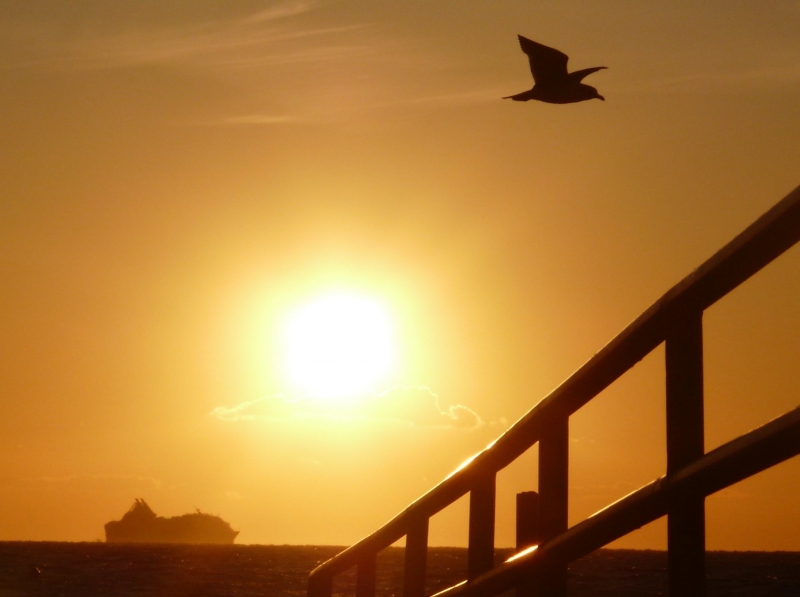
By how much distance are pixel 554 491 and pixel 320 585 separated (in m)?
2.01

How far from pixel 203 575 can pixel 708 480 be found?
101m

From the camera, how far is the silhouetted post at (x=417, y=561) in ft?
11.0

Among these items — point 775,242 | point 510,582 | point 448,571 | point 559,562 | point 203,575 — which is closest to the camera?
point 775,242

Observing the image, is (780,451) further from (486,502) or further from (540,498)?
(486,502)

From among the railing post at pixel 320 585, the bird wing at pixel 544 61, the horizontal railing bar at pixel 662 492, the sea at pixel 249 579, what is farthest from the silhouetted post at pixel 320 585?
the sea at pixel 249 579

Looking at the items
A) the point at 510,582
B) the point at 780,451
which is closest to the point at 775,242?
the point at 780,451

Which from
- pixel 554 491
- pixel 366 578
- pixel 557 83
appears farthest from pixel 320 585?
pixel 557 83

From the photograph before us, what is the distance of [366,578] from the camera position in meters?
3.98

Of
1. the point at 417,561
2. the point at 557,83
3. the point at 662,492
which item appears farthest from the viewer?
the point at 557,83

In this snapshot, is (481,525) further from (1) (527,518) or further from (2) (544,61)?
(2) (544,61)

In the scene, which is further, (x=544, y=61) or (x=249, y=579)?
(x=249, y=579)

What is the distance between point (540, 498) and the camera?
8.68ft

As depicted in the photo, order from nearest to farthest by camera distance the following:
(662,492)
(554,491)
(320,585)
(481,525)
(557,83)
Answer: (662,492)
(554,491)
(481,525)
(320,585)
(557,83)

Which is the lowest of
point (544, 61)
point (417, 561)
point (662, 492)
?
point (662, 492)
